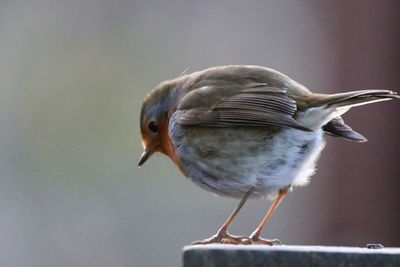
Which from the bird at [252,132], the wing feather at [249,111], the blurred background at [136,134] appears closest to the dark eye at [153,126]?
the bird at [252,132]

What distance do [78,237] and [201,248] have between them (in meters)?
5.12

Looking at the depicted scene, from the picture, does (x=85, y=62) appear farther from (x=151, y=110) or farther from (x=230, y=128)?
(x=230, y=128)

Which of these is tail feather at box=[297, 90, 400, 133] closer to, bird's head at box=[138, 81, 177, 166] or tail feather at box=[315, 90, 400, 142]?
tail feather at box=[315, 90, 400, 142]

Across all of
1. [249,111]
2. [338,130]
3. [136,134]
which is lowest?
[136,134]

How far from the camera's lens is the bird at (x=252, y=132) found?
381 centimetres

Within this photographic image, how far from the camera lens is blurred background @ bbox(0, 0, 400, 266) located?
6812mm

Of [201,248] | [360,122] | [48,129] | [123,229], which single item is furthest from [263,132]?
[48,129]

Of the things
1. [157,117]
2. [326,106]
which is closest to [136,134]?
[157,117]

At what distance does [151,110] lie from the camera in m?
4.37

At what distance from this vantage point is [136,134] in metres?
7.55

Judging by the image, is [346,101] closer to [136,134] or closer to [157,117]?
[157,117]

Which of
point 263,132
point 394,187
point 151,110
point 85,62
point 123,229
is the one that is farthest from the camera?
point 85,62

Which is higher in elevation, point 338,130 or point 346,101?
point 346,101

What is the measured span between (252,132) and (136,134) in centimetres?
376
